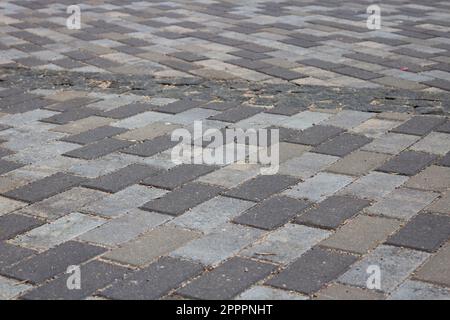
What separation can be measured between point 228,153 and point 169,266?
1.52m

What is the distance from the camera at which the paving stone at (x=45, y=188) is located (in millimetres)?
3975

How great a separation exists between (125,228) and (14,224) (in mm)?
570

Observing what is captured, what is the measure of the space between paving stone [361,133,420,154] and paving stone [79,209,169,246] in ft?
5.36

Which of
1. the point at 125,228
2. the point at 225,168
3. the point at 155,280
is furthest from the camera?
the point at 225,168

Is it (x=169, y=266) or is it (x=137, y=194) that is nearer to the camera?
(x=169, y=266)

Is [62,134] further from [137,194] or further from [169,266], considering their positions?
[169,266]

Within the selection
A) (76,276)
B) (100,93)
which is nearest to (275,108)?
(100,93)

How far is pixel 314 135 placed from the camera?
4.89 metres

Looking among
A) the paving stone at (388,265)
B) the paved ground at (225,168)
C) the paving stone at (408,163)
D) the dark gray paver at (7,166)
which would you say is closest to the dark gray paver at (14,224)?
the paved ground at (225,168)

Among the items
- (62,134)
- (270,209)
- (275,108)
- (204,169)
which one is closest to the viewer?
(270,209)

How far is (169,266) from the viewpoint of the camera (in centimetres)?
320

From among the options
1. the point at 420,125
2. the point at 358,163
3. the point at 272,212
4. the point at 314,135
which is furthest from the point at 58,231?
the point at 420,125

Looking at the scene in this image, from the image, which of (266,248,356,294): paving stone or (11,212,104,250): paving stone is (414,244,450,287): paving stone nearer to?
(266,248,356,294): paving stone

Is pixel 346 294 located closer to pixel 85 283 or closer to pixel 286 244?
pixel 286 244
